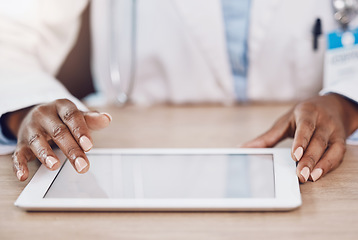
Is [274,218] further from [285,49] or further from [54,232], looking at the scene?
[285,49]

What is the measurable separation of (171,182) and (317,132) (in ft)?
0.68

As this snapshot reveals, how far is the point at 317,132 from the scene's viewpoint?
61cm

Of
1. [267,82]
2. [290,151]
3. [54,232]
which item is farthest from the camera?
[267,82]

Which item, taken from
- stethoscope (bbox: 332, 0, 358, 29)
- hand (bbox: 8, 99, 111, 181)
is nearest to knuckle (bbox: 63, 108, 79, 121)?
hand (bbox: 8, 99, 111, 181)

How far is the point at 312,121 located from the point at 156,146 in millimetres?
223

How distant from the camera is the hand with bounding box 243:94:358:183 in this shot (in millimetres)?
565

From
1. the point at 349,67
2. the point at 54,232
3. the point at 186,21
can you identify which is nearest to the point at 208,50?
the point at 186,21

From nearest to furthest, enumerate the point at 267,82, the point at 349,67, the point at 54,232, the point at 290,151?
1. the point at 54,232
2. the point at 290,151
3. the point at 349,67
4. the point at 267,82

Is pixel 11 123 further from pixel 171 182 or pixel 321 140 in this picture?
pixel 321 140

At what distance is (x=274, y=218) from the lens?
0.49 metres

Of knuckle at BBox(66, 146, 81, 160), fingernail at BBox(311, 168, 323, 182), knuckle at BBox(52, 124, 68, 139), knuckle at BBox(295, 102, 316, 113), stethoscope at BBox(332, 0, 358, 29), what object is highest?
stethoscope at BBox(332, 0, 358, 29)

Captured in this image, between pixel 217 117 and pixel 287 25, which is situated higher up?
pixel 287 25

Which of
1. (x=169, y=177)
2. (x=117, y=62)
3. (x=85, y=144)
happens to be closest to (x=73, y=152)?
A: (x=85, y=144)

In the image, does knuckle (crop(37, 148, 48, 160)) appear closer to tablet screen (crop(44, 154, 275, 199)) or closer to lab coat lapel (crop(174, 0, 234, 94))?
tablet screen (crop(44, 154, 275, 199))
